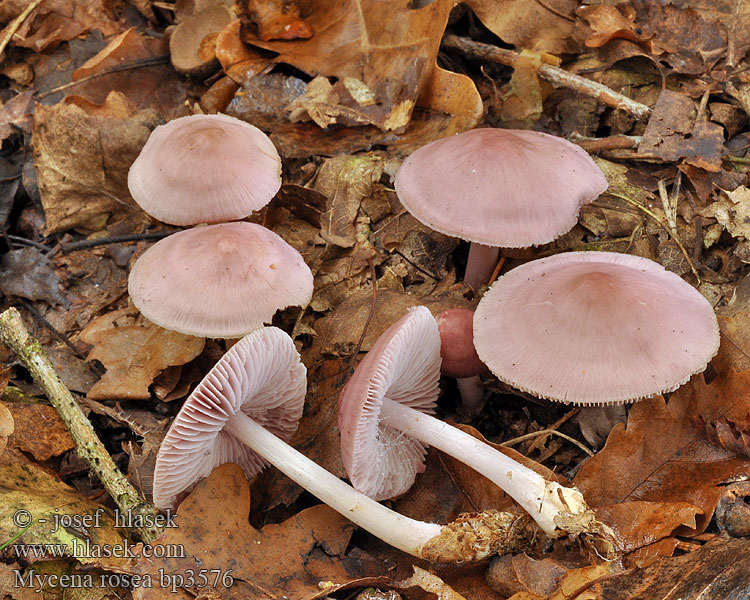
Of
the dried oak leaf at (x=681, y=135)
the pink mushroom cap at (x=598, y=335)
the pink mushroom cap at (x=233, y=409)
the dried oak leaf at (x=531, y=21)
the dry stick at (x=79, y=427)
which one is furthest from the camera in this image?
the dried oak leaf at (x=531, y=21)

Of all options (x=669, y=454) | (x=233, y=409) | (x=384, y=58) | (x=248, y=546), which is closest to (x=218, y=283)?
(x=233, y=409)

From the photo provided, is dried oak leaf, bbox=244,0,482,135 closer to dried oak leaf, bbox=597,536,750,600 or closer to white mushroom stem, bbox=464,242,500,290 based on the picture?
white mushroom stem, bbox=464,242,500,290

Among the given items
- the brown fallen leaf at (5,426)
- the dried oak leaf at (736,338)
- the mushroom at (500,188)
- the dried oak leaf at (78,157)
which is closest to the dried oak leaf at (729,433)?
the dried oak leaf at (736,338)

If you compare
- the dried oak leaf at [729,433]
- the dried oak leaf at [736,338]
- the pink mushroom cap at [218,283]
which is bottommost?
the pink mushroom cap at [218,283]

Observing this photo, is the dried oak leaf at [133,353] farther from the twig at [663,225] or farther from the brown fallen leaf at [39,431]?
the twig at [663,225]

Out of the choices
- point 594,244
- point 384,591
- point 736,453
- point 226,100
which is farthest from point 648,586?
point 226,100

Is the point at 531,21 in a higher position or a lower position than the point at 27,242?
higher

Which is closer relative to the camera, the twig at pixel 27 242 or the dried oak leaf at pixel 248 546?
the dried oak leaf at pixel 248 546

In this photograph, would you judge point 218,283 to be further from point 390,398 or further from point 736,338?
point 736,338
